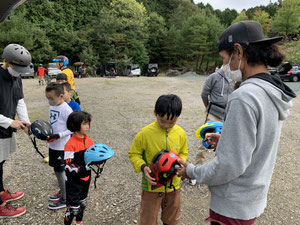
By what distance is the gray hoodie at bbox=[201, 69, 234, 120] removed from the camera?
376 centimetres

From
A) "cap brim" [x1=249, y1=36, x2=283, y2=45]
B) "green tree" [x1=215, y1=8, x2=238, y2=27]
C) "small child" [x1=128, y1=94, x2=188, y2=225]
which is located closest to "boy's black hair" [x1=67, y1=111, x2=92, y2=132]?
"small child" [x1=128, y1=94, x2=188, y2=225]

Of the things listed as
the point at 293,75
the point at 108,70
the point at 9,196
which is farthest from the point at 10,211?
the point at 108,70

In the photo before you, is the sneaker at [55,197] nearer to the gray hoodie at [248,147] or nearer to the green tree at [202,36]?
the gray hoodie at [248,147]

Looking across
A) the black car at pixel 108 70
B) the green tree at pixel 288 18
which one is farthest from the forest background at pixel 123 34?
the black car at pixel 108 70

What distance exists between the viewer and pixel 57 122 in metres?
3.16

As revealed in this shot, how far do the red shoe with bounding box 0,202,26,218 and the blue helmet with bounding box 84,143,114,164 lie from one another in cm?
167

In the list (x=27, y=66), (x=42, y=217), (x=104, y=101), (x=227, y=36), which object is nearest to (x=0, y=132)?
(x=27, y=66)

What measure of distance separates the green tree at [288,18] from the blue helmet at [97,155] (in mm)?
51585

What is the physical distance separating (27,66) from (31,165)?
253cm

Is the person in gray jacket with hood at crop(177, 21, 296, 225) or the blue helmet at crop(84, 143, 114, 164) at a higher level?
the person in gray jacket with hood at crop(177, 21, 296, 225)

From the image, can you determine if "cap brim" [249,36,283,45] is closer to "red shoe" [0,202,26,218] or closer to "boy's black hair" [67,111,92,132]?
"boy's black hair" [67,111,92,132]

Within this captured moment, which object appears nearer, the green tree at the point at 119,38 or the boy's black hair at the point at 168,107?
the boy's black hair at the point at 168,107

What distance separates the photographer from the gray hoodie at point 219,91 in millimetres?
3764

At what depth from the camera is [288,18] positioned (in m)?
41.9
